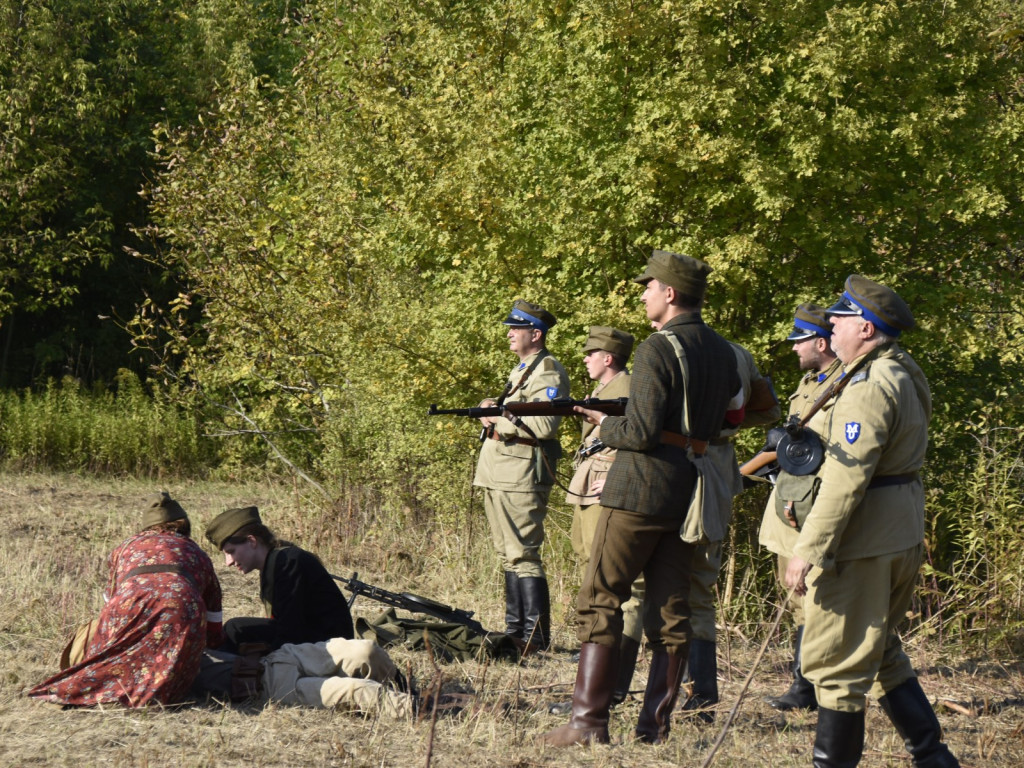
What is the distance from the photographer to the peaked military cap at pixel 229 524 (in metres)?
5.75

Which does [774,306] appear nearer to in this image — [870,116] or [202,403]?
[870,116]

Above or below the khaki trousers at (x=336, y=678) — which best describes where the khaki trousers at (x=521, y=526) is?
above

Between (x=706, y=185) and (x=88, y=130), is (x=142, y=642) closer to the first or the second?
(x=706, y=185)

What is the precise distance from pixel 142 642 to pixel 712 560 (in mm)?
2840

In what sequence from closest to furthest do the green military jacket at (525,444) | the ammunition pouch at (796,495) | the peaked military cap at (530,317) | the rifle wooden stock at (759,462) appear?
the ammunition pouch at (796,495) < the rifle wooden stock at (759,462) < the green military jacket at (525,444) < the peaked military cap at (530,317)

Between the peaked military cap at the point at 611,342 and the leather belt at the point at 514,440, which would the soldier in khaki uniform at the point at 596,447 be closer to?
the peaked military cap at the point at 611,342

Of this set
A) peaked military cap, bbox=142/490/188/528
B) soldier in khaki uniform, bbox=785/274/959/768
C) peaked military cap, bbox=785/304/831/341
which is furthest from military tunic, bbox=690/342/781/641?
peaked military cap, bbox=142/490/188/528

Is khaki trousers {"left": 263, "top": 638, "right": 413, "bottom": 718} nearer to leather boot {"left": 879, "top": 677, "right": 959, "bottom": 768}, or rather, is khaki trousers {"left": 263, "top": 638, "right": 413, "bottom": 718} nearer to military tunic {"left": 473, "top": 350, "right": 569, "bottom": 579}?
military tunic {"left": 473, "top": 350, "right": 569, "bottom": 579}

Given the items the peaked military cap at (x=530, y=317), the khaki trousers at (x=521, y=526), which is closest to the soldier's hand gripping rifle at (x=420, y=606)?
Result: the khaki trousers at (x=521, y=526)

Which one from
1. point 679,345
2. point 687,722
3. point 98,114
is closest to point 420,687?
point 687,722

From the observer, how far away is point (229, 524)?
578 cm

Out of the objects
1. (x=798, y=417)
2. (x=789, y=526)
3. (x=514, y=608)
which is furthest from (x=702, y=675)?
(x=514, y=608)

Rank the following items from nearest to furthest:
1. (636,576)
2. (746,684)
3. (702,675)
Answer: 1. (746,684)
2. (636,576)
3. (702,675)

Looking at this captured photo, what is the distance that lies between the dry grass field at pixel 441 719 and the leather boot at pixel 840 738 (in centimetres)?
74
